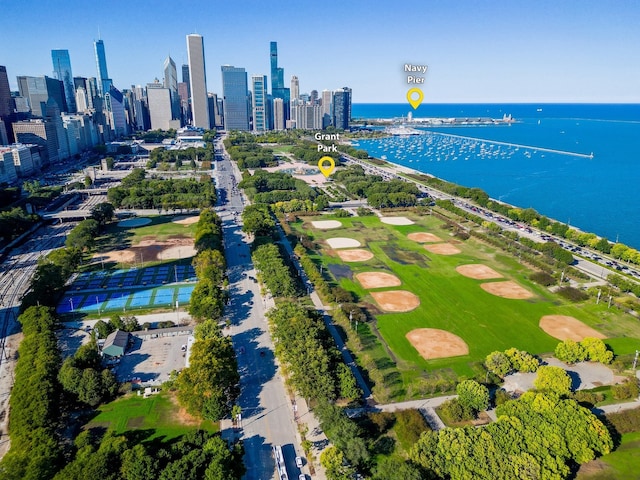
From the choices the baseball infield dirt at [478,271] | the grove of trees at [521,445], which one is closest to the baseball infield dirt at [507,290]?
the baseball infield dirt at [478,271]

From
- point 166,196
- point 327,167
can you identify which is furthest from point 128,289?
point 327,167

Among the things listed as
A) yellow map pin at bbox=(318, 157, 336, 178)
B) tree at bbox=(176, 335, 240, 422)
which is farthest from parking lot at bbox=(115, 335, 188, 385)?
yellow map pin at bbox=(318, 157, 336, 178)

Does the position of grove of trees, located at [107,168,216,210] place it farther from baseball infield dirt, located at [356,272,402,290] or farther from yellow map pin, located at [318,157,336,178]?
baseball infield dirt, located at [356,272,402,290]

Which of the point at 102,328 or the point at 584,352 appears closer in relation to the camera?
the point at 584,352

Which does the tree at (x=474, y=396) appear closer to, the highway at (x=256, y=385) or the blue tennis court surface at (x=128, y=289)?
the highway at (x=256, y=385)

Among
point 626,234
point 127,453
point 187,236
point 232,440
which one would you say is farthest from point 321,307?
point 626,234

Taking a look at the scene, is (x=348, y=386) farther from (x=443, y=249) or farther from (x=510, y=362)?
(x=443, y=249)

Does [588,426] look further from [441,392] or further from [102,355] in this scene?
[102,355]
